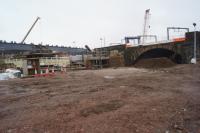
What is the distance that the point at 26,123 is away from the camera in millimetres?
5902

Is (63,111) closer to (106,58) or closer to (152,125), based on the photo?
(152,125)

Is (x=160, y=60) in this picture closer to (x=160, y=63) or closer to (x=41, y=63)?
(x=160, y=63)

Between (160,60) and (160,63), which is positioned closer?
(160,63)

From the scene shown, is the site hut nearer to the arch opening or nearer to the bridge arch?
the arch opening

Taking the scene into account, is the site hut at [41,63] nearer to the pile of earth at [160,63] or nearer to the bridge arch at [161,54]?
the pile of earth at [160,63]

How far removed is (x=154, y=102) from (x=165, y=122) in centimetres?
226

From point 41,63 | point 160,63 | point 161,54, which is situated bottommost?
point 160,63

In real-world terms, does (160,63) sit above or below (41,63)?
below

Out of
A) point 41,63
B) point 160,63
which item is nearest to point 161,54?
point 160,63

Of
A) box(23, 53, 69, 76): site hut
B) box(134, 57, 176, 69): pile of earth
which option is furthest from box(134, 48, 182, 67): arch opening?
box(23, 53, 69, 76): site hut

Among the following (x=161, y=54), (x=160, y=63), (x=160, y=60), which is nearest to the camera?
(x=160, y=63)

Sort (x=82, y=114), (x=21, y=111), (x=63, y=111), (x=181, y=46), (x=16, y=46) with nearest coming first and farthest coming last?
(x=82, y=114), (x=63, y=111), (x=21, y=111), (x=181, y=46), (x=16, y=46)

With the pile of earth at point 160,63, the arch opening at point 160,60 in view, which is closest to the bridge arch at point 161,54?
the arch opening at point 160,60

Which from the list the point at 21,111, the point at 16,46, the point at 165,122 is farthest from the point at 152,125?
the point at 16,46
